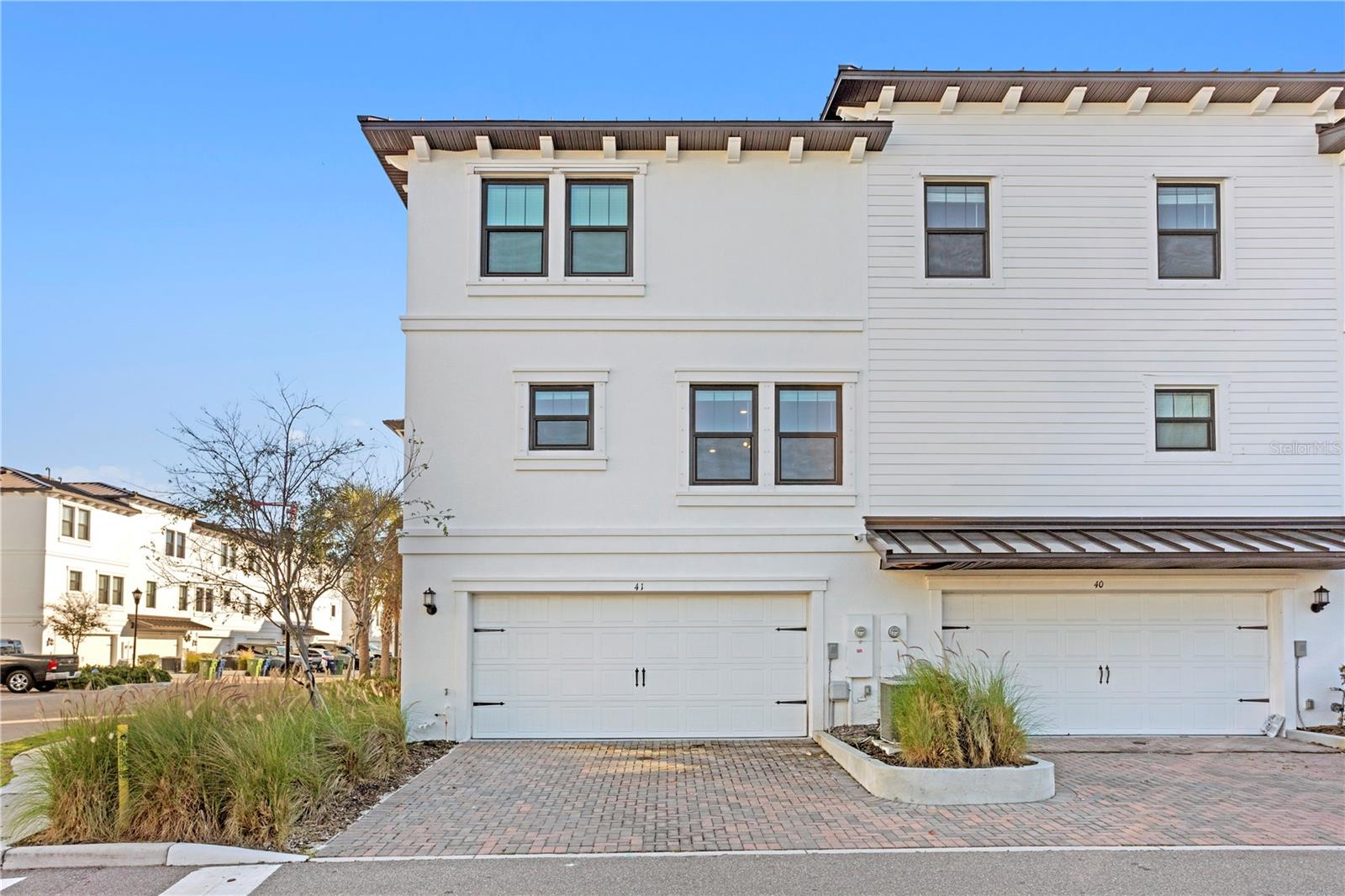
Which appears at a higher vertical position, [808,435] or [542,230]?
[542,230]

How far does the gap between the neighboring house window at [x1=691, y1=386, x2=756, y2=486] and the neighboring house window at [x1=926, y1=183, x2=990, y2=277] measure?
3372mm

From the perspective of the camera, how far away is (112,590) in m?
42.8

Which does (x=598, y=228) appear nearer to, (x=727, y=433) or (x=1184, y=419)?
(x=727, y=433)

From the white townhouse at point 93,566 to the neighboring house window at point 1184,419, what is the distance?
969 inches

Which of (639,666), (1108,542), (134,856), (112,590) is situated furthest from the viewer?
(112,590)

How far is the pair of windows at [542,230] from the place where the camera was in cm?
1548

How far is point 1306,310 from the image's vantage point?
50.4 ft

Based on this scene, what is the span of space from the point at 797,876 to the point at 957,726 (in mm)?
3274

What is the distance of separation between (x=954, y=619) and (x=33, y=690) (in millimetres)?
26598

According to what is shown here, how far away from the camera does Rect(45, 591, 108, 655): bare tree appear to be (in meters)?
37.0

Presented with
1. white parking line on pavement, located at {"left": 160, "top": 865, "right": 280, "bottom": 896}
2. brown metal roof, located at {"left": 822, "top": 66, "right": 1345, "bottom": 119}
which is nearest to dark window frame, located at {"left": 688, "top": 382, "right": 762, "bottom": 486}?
brown metal roof, located at {"left": 822, "top": 66, "right": 1345, "bottom": 119}

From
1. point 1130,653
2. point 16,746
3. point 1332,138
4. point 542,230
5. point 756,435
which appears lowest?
point 16,746

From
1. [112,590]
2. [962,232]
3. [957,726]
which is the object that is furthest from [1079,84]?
[112,590]

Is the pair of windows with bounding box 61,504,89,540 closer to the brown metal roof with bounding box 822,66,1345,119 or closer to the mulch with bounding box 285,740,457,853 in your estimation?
the mulch with bounding box 285,740,457,853
